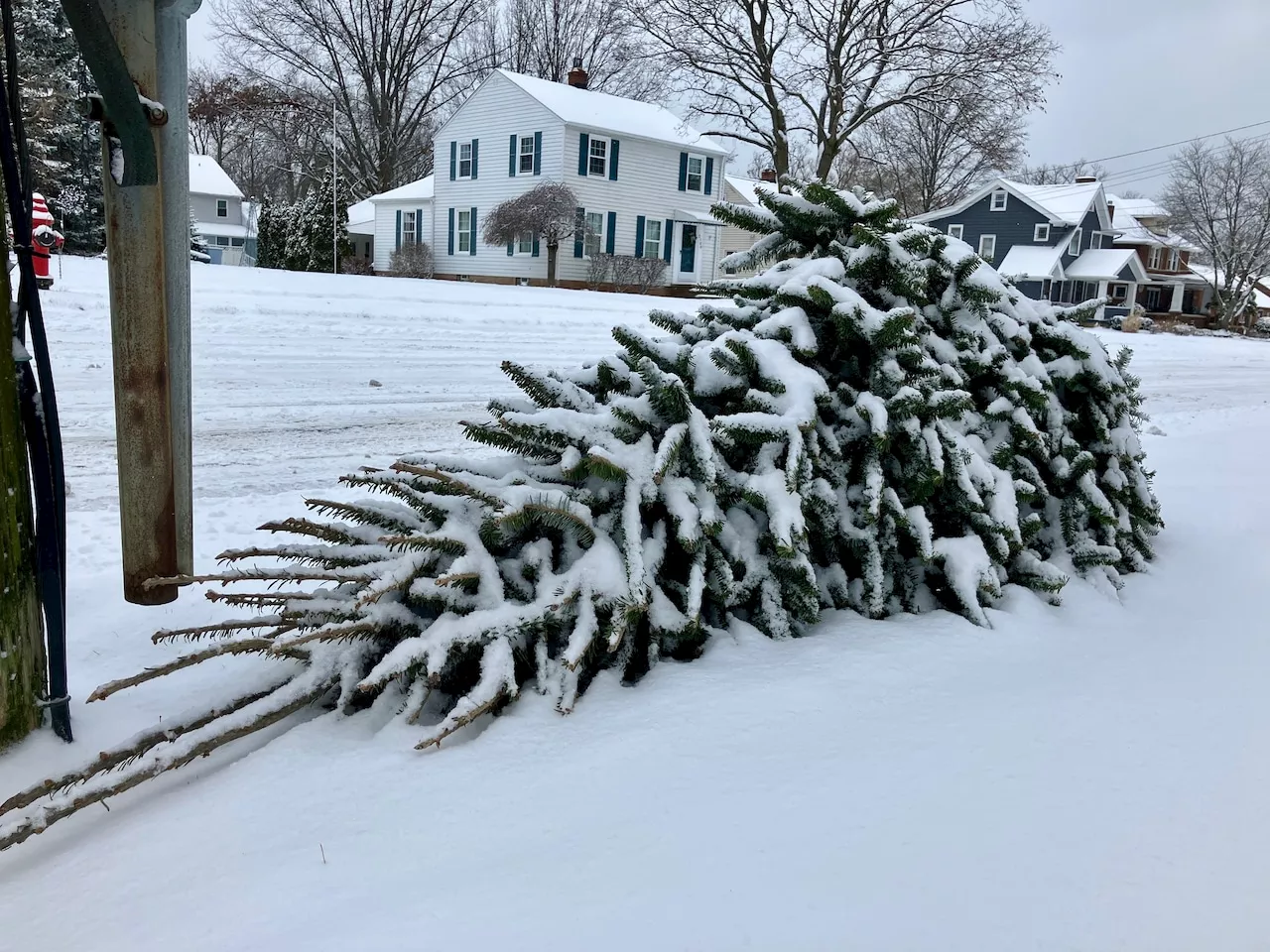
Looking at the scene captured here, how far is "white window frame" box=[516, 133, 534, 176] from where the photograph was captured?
31.0 m

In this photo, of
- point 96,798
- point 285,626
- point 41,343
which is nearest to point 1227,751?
point 285,626

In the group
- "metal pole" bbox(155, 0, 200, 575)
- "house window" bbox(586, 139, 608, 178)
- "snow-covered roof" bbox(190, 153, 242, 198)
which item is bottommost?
"metal pole" bbox(155, 0, 200, 575)

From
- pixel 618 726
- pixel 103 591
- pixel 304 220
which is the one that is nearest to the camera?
pixel 618 726

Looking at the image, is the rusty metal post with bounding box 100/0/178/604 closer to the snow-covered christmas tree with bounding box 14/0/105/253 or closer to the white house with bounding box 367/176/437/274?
the snow-covered christmas tree with bounding box 14/0/105/253

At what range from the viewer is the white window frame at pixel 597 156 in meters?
30.8

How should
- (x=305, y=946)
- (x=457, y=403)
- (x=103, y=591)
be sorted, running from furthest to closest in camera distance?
(x=457, y=403) < (x=103, y=591) < (x=305, y=946)

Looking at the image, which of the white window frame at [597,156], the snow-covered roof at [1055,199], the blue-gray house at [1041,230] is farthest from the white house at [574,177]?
the blue-gray house at [1041,230]

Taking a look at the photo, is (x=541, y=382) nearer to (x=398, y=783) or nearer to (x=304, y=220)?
(x=398, y=783)

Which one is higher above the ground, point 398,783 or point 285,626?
point 285,626

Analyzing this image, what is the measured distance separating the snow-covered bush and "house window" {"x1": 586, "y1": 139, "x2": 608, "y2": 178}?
93.6 feet

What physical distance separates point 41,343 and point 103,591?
4.88ft

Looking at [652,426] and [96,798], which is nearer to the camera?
[96,798]

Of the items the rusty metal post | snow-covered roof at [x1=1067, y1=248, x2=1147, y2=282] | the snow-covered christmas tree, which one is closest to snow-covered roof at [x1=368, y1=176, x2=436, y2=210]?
the snow-covered christmas tree

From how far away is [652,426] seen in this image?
293 centimetres
